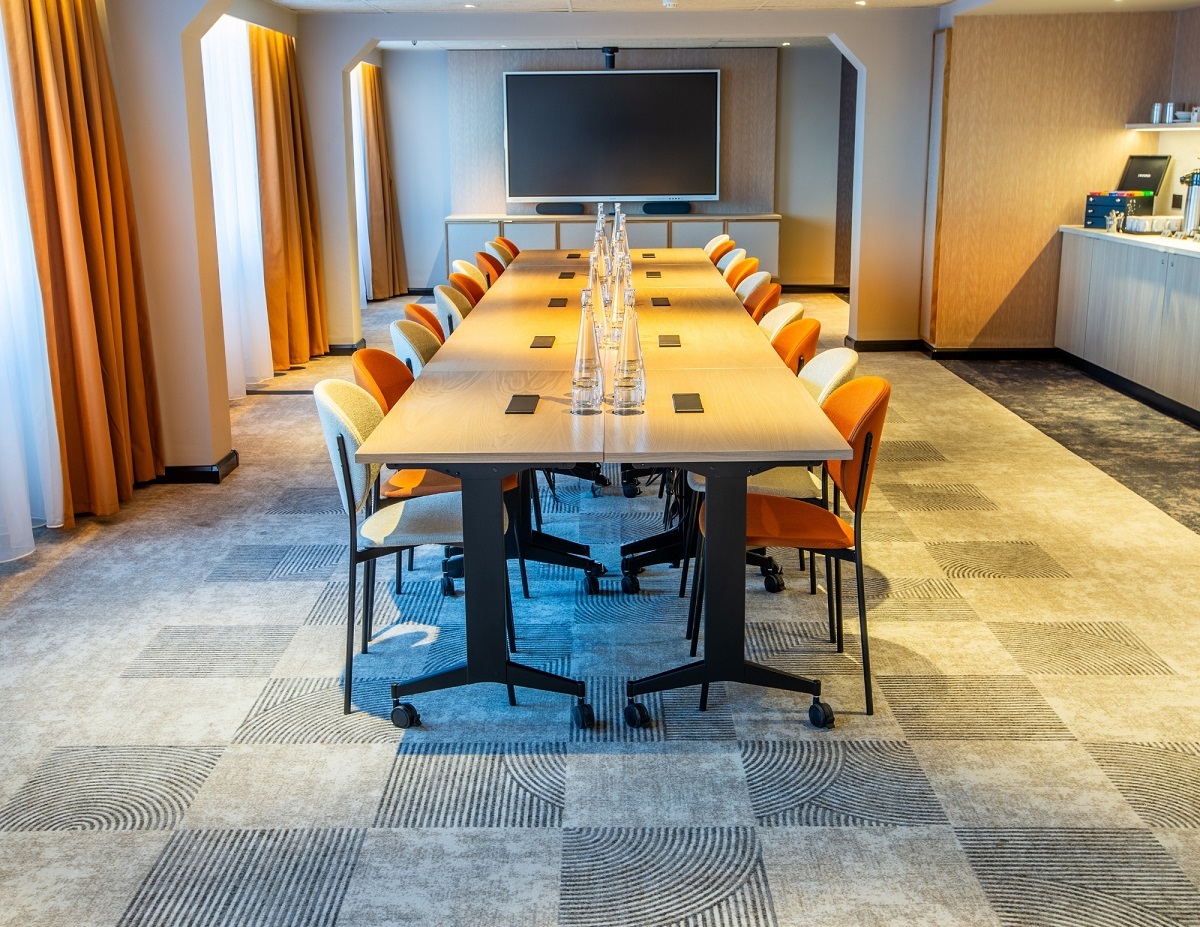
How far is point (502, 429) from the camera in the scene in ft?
10.8

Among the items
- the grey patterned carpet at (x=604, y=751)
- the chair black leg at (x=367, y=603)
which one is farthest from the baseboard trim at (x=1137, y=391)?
the chair black leg at (x=367, y=603)

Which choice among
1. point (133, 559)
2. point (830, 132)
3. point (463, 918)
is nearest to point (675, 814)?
point (463, 918)

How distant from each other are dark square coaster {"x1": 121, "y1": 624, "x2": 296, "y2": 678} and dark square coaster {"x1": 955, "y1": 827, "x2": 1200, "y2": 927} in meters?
2.18

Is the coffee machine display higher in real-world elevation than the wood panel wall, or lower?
lower

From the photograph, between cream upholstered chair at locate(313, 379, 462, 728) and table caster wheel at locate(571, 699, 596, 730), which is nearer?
table caster wheel at locate(571, 699, 596, 730)

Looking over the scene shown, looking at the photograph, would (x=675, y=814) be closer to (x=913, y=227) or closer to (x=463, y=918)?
(x=463, y=918)

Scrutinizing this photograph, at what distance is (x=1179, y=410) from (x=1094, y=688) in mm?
3967

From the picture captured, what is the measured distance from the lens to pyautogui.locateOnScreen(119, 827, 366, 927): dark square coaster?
8.16 ft

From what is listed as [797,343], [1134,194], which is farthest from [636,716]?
[1134,194]

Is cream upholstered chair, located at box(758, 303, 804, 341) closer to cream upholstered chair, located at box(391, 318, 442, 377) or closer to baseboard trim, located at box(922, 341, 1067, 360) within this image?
cream upholstered chair, located at box(391, 318, 442, 377)

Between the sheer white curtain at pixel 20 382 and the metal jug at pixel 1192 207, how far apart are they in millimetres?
6383

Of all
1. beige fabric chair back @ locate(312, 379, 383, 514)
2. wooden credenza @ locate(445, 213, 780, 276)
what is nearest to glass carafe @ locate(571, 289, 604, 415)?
beige fabric chair back @ locate(312, 379, 383, 514)

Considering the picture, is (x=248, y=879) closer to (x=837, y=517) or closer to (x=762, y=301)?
(x=837, y=517)

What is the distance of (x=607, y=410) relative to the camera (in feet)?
11.4
